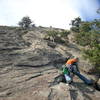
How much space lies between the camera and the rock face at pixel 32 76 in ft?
41.8

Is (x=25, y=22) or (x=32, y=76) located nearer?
(x=32, y=76)

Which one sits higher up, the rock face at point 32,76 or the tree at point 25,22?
the tree at point 25,22

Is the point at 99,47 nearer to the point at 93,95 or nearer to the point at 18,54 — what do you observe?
the point at 93,95

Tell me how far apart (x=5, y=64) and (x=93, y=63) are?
28.9 feet

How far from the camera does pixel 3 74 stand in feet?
46.2

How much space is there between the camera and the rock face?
1275cm

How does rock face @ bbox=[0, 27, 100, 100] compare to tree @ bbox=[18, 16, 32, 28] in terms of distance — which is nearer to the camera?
rock face @ bbox=[0, 27, 100, 100]

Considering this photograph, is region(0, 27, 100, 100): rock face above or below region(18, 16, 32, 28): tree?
below

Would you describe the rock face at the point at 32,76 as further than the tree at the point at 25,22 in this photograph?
No

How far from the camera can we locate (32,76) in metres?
14.6

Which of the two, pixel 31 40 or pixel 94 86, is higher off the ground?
pixel 31 40

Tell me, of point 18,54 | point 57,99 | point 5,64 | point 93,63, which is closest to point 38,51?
point 18,54

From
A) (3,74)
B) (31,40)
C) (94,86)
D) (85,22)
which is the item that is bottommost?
(94,86)

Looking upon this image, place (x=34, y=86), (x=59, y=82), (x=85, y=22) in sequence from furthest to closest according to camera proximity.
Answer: (x=85, y=22), (x=59, y=82), (x=34, y=86)
